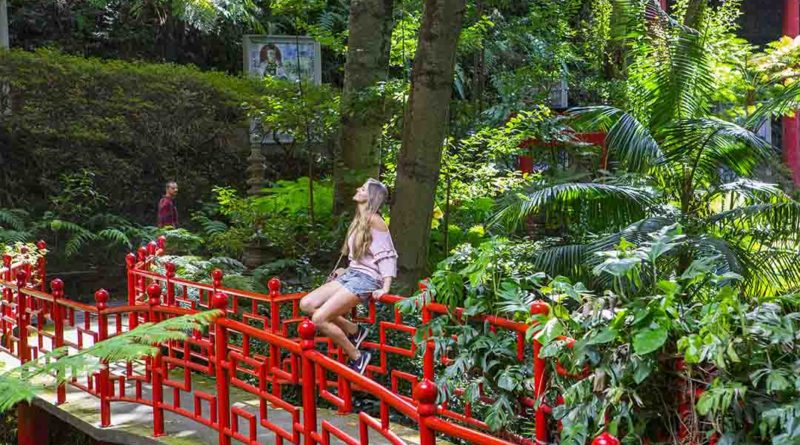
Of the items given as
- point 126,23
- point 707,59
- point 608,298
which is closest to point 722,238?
point 707,59

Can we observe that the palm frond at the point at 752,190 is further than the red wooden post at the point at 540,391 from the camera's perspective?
Yes

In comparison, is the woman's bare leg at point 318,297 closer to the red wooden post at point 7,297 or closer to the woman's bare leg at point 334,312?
the woman's bare leg at point 334,312

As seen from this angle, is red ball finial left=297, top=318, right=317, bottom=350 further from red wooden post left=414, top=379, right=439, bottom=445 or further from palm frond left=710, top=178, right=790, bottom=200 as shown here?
palm frond left=710, top=178, right=790, bottom=200

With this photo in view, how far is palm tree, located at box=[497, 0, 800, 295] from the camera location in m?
7.95

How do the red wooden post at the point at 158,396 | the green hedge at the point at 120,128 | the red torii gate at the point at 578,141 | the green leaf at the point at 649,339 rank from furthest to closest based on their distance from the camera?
the green hedge at the point at 120,128
the red torii gate at the point at 578,141
the red wooden post at the point at 158,396
the green leaf at the point at 649,339

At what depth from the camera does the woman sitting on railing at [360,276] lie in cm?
638

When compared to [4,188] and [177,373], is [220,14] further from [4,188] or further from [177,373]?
[177,373]

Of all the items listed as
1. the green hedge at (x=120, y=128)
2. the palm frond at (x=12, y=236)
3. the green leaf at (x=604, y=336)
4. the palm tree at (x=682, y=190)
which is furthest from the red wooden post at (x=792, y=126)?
the green leaf at (x=604, y=336)

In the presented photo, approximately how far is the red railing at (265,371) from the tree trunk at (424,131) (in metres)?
0.99

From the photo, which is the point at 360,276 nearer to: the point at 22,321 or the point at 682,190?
the point at 22,321

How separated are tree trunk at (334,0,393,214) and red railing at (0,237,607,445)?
2.32 metres

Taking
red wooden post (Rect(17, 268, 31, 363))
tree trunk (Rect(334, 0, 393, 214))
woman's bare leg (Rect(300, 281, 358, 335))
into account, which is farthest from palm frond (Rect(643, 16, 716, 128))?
red wooden post (Rect(17, 268, 31, 363))

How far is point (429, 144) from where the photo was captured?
834cm

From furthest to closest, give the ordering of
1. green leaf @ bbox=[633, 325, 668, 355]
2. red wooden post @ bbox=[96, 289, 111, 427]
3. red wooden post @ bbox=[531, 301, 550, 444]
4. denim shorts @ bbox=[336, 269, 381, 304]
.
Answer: denim shorts @ bbox=[336, 269, 381, 304] < red wooden post @ bbox=[96, 289, 111, 427] < red wooden post @ bbox=[531, 301, 550, 444] < green leaf @ bbox=[633, 325, 668, 355]
